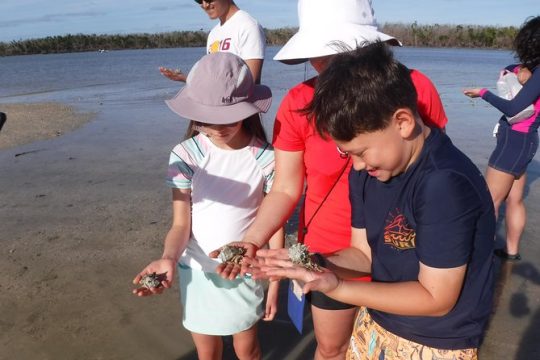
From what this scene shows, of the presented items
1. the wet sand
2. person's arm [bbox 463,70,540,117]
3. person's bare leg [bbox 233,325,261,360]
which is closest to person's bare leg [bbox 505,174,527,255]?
the wet sand

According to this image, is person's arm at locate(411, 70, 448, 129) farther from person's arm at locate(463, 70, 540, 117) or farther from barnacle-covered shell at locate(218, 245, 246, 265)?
person's arm at locate(463, 70, 540, 117)

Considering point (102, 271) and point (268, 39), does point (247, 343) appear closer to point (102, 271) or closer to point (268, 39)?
point (102, 271)

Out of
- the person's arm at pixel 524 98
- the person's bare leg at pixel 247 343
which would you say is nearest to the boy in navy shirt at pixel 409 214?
the person's bare leg at pixel 247 343

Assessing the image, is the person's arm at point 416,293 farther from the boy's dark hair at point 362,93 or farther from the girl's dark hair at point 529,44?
the girl's dark hair at point 529,44

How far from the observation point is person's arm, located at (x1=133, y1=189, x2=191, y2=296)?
2078mm

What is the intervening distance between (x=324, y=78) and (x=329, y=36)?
0.53 metres

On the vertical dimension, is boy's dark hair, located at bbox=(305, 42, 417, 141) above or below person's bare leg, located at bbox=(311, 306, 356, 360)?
above

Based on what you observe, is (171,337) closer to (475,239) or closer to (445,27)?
(475,239)

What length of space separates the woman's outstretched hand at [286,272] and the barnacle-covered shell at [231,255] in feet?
0.23

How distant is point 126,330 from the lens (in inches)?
129

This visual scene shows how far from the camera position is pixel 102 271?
4.07 m

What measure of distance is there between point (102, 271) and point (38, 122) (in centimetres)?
829

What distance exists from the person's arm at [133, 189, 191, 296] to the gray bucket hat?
0.42m

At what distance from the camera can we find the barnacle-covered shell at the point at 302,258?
5.18 ft
